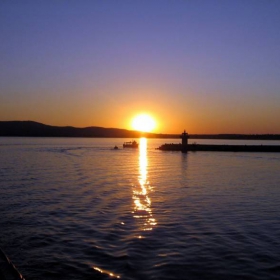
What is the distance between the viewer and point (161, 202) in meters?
24.3

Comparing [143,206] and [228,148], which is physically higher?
[228,148]

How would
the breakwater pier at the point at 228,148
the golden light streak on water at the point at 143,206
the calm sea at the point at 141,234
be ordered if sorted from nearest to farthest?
the calm sea at the point at 141,234 < the golden light streak on water at the point at 143,206 < the breakwater pier at the point at 228,148

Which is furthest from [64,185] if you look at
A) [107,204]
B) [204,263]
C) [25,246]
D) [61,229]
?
[204,263]

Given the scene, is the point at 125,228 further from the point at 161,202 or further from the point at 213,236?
the point at 161,202

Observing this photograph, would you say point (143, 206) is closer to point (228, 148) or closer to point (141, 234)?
point (141, 234)

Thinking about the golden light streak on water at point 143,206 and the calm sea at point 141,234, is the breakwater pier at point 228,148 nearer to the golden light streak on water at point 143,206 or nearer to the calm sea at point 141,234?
the golden light streak on water at point 143,206

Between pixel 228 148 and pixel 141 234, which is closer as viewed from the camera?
pixel 141 234

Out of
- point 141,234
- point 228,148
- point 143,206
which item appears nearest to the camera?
point 141,234

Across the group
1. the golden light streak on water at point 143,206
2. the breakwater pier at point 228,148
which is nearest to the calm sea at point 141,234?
the golden light streak on water at point 143,206

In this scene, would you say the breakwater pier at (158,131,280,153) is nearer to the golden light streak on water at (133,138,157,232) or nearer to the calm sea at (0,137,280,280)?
the golden light streak on water at (133,138,157,232)

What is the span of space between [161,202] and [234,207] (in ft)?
15.9

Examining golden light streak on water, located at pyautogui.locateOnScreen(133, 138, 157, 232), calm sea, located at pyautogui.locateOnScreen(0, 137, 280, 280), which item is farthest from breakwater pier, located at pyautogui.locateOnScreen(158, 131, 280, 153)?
calm sea, located at pyautogui.locateOnScreen(0, 137, 280, 280)

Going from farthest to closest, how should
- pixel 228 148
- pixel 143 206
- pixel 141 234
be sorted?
pixel 228 148 → pixel 143 206 → pixel 141 234

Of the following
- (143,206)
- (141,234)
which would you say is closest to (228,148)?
(143,206)
